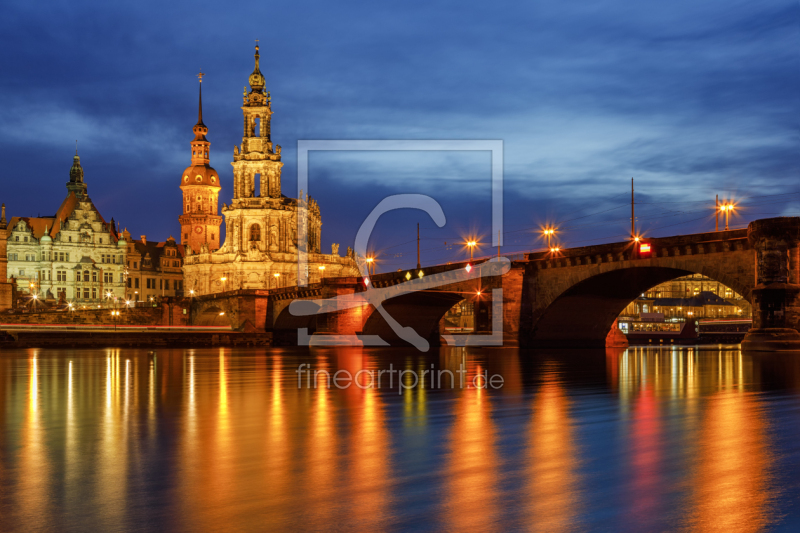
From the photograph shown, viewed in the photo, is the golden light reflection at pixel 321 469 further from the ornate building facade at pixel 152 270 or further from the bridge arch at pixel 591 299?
the ornate building facade at pixel 152 270

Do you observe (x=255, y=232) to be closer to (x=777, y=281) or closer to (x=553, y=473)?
(x=777, y=281)

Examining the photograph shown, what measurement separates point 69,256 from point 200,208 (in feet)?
147

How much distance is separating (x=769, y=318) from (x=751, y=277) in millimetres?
2629

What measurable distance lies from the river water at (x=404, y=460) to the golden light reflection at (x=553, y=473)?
0.04 meters

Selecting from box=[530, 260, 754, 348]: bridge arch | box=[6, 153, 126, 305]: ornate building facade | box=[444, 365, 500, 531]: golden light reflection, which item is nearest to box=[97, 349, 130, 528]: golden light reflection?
box=[444, 365, 500, 531]: golden light reflection

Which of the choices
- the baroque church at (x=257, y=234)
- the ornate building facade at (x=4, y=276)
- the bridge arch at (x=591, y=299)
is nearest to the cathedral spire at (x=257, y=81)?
the baroque church at (x=257, y=234)

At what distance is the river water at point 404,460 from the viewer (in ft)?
30.3

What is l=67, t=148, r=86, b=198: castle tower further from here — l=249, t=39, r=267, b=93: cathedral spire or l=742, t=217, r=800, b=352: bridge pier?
l=742, t=217, r=800, b=352: bridge pier

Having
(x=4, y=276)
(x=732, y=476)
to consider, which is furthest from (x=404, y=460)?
(x=4, y=276)

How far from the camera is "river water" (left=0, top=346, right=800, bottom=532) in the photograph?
9.24 meters

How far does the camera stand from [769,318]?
46281 mm

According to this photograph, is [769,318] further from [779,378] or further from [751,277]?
[779,378]

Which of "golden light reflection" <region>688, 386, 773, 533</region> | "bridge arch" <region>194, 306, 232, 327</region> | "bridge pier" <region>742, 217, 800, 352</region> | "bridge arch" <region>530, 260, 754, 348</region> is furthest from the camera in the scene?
"bridge arch" <region>194, 306, 232, 327</region>

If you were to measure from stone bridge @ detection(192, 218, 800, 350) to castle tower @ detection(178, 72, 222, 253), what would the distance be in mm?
92329
